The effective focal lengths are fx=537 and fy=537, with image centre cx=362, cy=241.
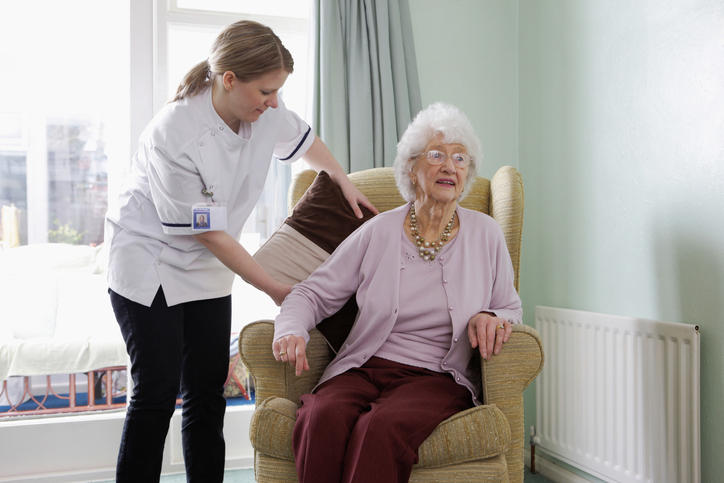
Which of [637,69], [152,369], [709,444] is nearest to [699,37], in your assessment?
[637,69]

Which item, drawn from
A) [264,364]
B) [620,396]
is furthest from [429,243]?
[620,396]

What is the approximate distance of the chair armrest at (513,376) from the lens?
1.25 metres

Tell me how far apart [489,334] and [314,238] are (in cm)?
64

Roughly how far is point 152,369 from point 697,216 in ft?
5.08

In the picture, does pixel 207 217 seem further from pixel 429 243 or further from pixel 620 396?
pixel 620 396

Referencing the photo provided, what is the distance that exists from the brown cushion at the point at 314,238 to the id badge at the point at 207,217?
309 mm

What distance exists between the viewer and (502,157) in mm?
2529

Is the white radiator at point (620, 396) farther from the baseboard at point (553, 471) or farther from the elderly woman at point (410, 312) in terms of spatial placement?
the elderly woman at point (410, 312)

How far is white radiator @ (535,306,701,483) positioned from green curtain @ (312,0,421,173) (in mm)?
994

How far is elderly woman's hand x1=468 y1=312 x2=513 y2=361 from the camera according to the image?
1.25 m

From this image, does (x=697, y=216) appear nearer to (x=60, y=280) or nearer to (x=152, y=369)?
(x=152, y=369)

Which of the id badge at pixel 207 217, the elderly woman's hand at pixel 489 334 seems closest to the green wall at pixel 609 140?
the elderly woman's hand at pixel 489 334

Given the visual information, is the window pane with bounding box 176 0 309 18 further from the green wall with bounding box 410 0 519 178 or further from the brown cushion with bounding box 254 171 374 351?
the brown cushion with bounding box 254 171 374 351

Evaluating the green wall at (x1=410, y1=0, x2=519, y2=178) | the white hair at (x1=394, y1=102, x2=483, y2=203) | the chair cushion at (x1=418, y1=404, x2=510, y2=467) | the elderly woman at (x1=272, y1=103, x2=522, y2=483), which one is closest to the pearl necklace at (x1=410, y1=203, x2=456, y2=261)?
the elderly woman at (x1=272, y1=103, x2=522, y2=483)
